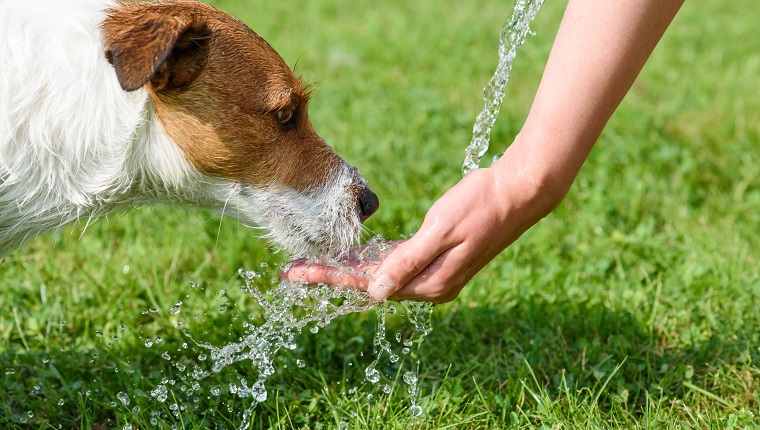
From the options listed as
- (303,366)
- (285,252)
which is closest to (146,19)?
(285,252)

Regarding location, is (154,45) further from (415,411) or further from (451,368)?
(451,368)

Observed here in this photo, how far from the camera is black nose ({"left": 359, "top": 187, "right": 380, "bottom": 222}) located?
289 cm

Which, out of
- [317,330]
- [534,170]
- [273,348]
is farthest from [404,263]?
[273,348]

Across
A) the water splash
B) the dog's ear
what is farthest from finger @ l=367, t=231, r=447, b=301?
the dog's ear

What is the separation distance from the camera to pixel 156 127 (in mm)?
2559

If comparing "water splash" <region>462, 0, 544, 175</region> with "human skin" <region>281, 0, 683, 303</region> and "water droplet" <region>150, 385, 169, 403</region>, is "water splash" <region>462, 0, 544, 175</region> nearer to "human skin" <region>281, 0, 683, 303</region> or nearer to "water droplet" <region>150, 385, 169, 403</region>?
"human skin" <region>281, 0, 683, 303</region>

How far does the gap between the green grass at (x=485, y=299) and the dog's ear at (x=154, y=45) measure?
840 millimetres

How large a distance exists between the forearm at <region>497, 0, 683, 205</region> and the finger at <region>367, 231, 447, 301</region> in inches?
12.5

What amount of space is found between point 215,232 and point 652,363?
214 centimetres

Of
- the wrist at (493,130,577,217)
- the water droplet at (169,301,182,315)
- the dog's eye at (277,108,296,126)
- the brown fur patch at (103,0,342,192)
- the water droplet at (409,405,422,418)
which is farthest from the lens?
the water droplet at (169,301,182,315)

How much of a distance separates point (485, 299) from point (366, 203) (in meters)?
0.94

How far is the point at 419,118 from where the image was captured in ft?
17.6

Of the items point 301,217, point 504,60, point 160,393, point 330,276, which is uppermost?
point 504,60

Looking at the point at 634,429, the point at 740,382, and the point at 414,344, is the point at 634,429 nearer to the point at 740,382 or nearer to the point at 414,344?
the point at 740,382
